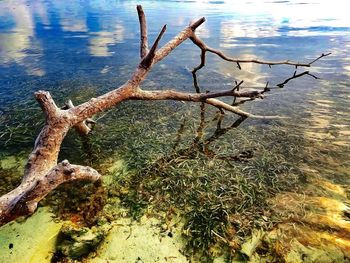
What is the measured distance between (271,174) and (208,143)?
1366 millimetres

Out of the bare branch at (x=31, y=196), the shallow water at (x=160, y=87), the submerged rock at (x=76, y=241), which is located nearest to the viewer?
the bare branch at (x=31, y=196)

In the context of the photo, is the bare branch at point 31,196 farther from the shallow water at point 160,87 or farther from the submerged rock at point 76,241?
the shallow water at point 160,87

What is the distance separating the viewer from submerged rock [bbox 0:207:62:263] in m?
3.44

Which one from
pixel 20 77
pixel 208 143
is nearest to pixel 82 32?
pixel 20 77

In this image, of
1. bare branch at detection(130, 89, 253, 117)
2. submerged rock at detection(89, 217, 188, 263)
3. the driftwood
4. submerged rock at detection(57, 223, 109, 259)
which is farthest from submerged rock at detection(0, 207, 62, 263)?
bare branch at detection(130, 89, 253, 117)

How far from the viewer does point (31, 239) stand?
3656 mm

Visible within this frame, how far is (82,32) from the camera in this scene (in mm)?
19344

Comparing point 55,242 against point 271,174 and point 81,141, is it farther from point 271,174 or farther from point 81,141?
point 271,174

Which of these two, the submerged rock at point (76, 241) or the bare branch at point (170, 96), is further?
the bare branch at point (170, 96)

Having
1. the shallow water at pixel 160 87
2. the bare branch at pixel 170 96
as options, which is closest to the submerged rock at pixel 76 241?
the shallow water at pixel 160 87

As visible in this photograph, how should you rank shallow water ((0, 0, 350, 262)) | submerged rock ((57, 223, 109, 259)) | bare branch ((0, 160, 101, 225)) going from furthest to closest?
1. shallow water ((0, 0, 350, 262))
2. submerged rock ((57, 223, 109, 259))
3. bare branch ((0, 160, 101, 225))

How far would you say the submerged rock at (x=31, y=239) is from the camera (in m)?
3.44

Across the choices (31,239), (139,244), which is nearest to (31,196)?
(31,239)

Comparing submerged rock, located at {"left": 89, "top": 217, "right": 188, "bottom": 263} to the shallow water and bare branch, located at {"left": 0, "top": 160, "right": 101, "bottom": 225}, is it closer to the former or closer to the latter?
bare branch, located at {"left": 0, "top": 160, "right": 101, "bottom": 225}
